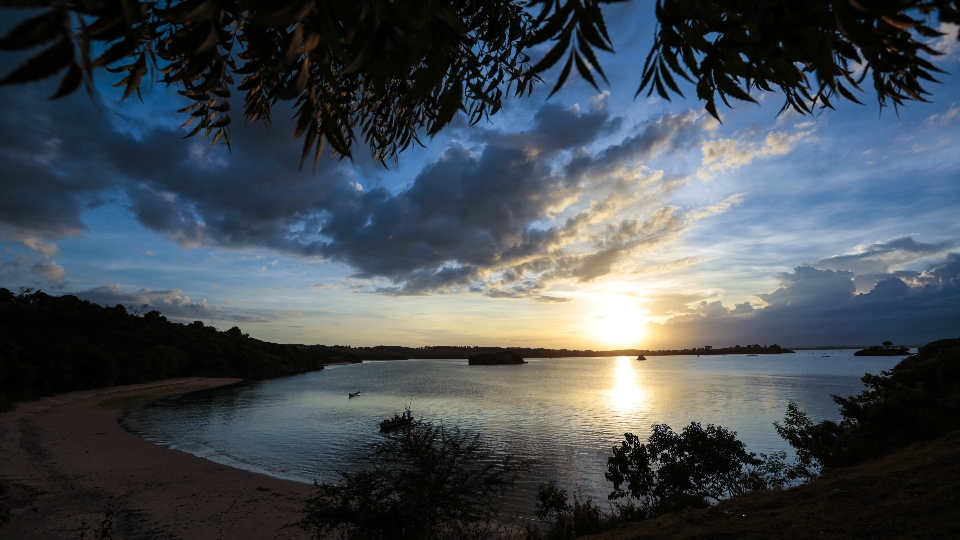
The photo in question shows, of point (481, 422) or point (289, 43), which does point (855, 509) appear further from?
point (481, 422)

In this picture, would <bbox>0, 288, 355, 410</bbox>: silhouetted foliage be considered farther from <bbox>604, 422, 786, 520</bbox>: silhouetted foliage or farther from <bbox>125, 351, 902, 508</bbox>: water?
<bbox>604, 422, 786, 520</bbox>: silhouetted foliage

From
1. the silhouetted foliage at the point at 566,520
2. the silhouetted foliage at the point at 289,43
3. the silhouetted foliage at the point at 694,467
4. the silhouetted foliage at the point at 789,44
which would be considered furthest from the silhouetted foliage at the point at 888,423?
the silhouetted foliage at the point at 289,43

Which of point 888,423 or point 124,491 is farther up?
point 888,423

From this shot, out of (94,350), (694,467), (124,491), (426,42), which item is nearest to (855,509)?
(694,467)

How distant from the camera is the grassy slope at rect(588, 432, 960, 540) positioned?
7789 mm

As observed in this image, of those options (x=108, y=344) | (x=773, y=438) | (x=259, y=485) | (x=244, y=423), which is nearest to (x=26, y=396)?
(x=244, y=423)

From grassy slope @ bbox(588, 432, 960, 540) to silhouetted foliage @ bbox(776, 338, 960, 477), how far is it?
5.51 ft

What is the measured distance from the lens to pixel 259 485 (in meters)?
22.4

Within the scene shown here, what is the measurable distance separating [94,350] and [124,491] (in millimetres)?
55487

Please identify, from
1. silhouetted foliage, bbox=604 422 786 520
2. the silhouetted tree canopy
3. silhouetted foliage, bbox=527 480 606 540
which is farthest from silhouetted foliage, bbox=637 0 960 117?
silhouetted foliage, bbox=604 422 786 520

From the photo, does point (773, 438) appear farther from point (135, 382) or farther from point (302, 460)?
point (135, 382)

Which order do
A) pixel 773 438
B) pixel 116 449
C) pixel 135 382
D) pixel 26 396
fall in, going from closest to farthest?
pixel 116 449 → pixel 773 438 → pixel 26 396 → pixel 135 382

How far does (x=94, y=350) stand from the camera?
200 ft

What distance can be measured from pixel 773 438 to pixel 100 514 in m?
39.6
